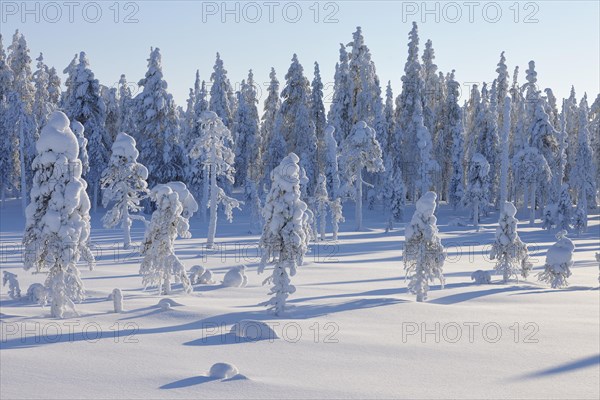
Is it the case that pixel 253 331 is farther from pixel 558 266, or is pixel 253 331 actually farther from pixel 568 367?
pixel 558 266

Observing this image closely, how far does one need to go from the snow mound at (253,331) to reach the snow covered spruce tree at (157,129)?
37.1 m

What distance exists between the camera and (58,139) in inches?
553

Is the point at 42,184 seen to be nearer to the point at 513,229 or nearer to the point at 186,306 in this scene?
the point at 186,306

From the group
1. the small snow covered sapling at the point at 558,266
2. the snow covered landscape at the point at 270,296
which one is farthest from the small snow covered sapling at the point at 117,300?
the small snow covered sapling at the point at 558,266

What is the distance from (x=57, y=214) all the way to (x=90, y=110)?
126 ft

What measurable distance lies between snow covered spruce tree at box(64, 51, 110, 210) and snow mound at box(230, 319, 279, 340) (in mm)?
40088

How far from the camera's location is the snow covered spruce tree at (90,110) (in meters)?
49.7

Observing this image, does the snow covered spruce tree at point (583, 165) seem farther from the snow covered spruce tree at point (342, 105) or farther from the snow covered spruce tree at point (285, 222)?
the snow covered spruce tree at point (285, 222)

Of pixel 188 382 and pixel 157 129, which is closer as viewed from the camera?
pixel 188 382

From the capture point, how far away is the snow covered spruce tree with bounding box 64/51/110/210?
49688 millimetres

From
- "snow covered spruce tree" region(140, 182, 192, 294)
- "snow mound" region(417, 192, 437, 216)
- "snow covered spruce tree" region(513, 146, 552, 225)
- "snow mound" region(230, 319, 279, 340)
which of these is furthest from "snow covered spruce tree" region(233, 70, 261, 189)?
"snow mound" region(230, 319, 279, 340)

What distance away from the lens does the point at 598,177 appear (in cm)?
5597

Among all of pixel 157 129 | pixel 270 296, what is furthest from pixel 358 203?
pixel 270 296

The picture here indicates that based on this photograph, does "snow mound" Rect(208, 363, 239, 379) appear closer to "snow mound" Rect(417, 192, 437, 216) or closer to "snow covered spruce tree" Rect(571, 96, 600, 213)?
"snow mound" Rect(417, 192, 437, 216)
